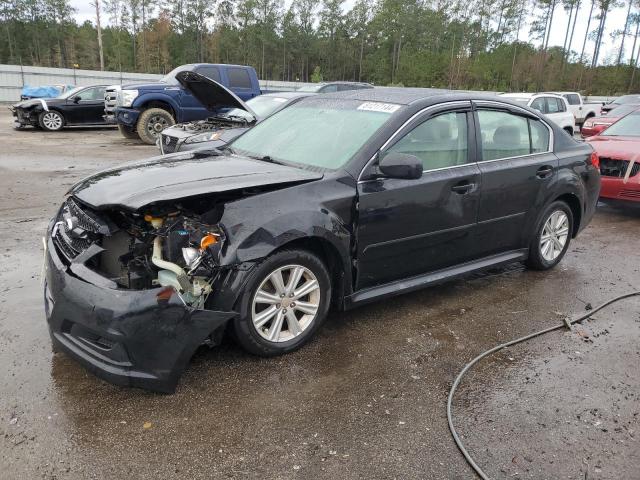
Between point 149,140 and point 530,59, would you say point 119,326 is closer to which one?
point 149,140

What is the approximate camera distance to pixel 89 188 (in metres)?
3.28

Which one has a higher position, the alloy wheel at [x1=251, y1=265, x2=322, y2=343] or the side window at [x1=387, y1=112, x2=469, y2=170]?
the side window at [x1=387, y1=112, x2=469, y2=170]

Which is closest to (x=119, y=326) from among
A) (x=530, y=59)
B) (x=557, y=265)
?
(x=557, y=265)

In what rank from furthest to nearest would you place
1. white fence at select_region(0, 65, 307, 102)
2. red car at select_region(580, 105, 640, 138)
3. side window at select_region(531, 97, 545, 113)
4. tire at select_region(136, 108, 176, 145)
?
Result: white fence at select_region(0, 65, 307, 102) < red car at select_region(580, 105, 640, 138) < side window at select_region(531, 97, 545, 113) < tire at select_region(136, 108, 176, 145)

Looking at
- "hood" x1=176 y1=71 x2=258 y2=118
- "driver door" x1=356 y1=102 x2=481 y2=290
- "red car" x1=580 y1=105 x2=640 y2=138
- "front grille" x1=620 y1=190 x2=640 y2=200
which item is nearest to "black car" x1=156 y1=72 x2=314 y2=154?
"hood" x1=176 y1=71 x2=258 y2=118

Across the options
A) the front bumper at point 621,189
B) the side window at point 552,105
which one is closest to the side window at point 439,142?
the front bumper at point 621,189

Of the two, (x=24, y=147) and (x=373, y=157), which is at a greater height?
(x=373, y=157)

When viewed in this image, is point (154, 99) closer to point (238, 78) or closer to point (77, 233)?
point (238, 78)

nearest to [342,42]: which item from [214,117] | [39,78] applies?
[39,78]

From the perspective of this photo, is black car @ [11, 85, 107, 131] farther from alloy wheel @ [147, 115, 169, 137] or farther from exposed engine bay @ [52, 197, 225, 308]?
exposed engine bay @ [52, 197, 225, 308]

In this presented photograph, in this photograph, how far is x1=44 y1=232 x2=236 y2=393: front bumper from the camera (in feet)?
8.75

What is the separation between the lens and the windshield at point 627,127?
27.2ft

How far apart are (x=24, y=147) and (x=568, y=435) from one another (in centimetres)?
1358

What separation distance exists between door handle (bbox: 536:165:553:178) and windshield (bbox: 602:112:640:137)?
4574 millimetres
